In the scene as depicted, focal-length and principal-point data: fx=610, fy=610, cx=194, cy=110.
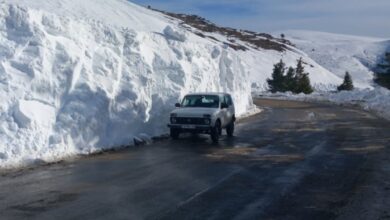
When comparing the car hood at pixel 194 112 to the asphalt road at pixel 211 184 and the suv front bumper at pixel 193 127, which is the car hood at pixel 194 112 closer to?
the suv front bumper at pixel 193 127

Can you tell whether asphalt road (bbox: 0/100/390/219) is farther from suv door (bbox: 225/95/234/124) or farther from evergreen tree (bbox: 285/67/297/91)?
evergreen tree (bbox: 285/67/297/91)

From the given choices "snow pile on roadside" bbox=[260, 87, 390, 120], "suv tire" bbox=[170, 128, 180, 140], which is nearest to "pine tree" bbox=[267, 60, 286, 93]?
"snow pile on roadside" bbox=[260, 87, 390, 120]

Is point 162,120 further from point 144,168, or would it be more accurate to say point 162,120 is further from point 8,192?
point 8,192

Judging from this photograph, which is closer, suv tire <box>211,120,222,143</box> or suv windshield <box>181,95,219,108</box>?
suv tire <box>211,120,222,143</box>

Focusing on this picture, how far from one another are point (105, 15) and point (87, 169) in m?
27.0

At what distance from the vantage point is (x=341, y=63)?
158 m

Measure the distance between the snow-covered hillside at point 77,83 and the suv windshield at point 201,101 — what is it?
3.72 feet

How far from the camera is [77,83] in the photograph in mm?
17859

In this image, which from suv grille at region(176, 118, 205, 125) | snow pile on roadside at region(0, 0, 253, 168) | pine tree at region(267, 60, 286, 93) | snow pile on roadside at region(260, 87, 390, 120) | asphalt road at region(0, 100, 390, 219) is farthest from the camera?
pine tree at region(267, 60, 286, 93)

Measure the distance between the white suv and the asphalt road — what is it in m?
0.99

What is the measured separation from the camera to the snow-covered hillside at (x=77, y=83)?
1494 centimetres

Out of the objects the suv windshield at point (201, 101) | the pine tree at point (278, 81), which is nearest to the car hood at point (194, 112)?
the suv windshield at point (201, 101)

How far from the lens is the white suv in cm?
1956

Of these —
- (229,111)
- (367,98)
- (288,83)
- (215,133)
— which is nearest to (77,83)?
(215,133)
